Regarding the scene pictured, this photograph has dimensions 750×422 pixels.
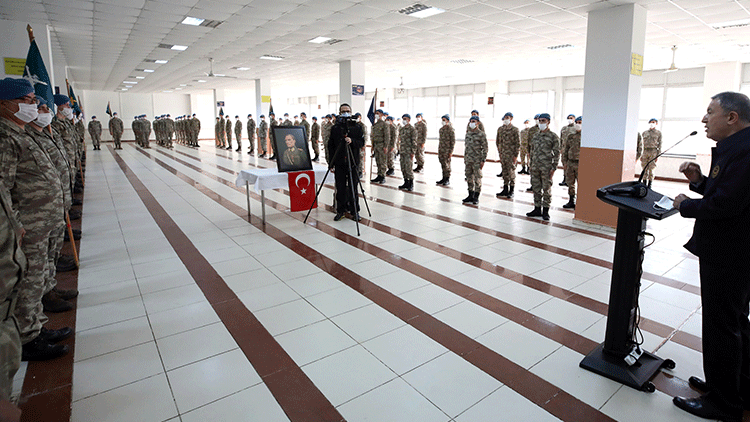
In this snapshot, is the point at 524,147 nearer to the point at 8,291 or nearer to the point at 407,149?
the point at 407,149

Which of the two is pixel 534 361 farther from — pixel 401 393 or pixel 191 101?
pixel 191 101

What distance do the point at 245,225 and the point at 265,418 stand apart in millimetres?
3934

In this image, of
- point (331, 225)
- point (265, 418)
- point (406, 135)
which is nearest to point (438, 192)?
point (406, 135)

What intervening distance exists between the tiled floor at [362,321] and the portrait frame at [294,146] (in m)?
0.79

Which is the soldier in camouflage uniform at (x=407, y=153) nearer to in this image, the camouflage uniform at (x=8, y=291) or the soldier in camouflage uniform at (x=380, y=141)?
the soldier in camouflage uniform at (x=380, y=141)

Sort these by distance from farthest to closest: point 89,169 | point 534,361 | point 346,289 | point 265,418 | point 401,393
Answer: point 89,169 → point 346,289 → point 534,361 → point 401,393 → point 265,418

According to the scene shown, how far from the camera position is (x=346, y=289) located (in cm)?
346

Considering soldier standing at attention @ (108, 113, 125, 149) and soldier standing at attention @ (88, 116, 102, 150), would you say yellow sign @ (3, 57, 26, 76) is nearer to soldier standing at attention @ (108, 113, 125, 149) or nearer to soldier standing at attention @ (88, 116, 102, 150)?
soldier standing at attention @ (88, 116, 102, 150)

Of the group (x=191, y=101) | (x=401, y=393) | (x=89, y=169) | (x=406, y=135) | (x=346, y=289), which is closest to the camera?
(x=401, y=393)

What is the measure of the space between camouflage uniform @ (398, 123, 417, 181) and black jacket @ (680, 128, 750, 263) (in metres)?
6.73

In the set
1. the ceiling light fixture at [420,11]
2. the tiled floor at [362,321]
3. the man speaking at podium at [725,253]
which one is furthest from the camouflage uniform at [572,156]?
the man speaking at podium at [725,253]

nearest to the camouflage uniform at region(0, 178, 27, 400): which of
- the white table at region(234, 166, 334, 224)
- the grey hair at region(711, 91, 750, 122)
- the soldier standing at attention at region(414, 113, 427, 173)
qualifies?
the grey hair at region(711, 91, 750, 122)

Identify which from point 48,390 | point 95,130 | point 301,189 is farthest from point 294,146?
point 95,130

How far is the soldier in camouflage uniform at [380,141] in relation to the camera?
9.29m
